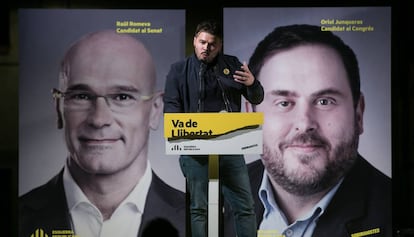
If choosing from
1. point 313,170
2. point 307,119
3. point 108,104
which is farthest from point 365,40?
point 108,104

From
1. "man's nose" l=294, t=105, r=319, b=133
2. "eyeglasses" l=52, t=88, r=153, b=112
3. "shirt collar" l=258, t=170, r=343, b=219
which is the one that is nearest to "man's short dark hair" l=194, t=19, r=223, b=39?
"eyeglasses" l=52, t=88, r=153, b=112

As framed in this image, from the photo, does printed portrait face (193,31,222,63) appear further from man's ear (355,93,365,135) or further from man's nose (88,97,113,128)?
man's ear (355,93,365,135)

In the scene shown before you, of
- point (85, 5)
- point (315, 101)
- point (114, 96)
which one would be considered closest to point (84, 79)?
point (114, 96)

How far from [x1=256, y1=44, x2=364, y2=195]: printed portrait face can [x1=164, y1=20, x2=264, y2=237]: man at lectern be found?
0.65ft

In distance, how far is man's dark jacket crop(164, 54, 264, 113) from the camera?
165 inches

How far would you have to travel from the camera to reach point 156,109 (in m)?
4.26

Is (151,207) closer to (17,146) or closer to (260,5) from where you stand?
(17,146)

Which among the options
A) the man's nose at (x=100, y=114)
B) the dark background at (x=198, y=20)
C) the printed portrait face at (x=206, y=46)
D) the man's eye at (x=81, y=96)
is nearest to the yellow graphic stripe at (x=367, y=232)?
the dark background at (x=198, y=20)

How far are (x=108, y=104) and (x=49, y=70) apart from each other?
1.94ft

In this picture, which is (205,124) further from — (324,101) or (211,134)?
(324,101)

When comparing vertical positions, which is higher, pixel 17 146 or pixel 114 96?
pixel 114 96

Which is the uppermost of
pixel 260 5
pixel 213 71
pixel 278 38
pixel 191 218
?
pixel 260 5

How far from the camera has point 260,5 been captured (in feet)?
14.0

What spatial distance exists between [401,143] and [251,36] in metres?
1.60
